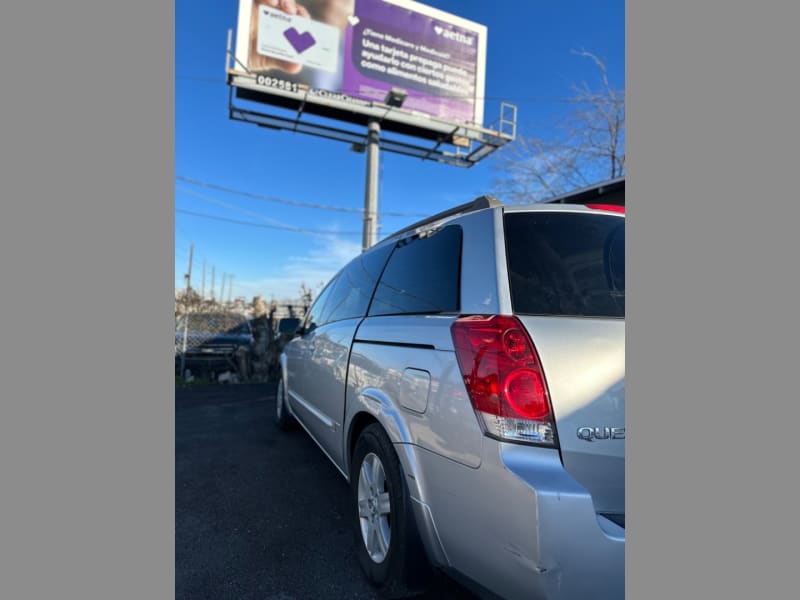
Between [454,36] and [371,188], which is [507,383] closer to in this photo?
[371,188]

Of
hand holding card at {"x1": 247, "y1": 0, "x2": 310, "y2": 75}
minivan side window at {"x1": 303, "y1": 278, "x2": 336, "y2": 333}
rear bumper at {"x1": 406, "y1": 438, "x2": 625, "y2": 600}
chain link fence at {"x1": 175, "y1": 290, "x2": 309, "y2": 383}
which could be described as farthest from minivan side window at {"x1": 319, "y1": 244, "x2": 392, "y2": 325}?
hand holding card at {"x1": 247, "y1": 0, "x2": 310, "y2": 75}

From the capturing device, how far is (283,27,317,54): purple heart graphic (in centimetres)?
1502

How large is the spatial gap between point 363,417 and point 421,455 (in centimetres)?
69

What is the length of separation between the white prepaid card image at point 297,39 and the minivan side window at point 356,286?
14.4m

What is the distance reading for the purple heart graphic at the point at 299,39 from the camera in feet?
49.3

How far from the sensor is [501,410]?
144 cm

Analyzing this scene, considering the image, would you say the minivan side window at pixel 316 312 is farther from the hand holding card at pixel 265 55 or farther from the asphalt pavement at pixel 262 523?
the hand holding card at pixel 265 55

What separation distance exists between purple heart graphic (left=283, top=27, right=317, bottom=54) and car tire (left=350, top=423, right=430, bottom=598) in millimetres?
16689

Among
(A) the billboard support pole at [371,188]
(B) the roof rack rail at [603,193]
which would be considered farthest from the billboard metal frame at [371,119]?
(B) the roof rack rail at [603,193]

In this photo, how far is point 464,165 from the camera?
756 inches

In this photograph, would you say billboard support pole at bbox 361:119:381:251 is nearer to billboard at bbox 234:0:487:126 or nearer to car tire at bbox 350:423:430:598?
billboard at bbox 234:0:487:126

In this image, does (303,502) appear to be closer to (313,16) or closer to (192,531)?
(192,531)

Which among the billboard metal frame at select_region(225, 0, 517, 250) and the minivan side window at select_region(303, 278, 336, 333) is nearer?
the minivan side window at select_region(303, 278, 336, 333)

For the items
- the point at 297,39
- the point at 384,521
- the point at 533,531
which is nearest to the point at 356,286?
the point at 384,521
